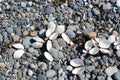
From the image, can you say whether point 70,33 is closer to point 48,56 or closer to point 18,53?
point 48,56

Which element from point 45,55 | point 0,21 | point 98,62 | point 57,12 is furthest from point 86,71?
point 0,21

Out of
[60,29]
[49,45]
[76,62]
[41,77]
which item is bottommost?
[41,77]

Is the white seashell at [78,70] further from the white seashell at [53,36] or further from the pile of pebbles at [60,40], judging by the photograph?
the white seashell at [53,36]

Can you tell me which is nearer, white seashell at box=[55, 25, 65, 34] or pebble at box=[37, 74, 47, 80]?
pebble at box=[37, 74, 47, 80]

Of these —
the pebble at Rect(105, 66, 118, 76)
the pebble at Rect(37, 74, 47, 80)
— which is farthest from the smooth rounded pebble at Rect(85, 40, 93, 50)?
the pebble at Rect(37, 74, 47, 80)

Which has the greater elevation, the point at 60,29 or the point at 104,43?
the point at 60,29

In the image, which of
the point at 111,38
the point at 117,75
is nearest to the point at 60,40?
the point at 111,38

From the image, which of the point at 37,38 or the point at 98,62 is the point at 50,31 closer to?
the point at 37,38

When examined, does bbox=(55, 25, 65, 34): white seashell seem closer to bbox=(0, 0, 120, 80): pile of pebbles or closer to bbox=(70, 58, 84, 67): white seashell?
bbox=(0, 0, 120, 80): pile of pebbles

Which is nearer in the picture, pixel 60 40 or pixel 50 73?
pixel 50 73
